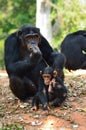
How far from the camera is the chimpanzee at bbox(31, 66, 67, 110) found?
25.1ft

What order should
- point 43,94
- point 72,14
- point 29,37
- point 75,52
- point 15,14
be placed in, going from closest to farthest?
point 43,94 < point 29,37 < point 75,52 < point 72,14 < point 15,14

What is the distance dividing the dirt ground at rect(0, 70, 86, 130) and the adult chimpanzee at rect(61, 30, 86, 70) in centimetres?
451

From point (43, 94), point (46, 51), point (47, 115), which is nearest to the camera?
point (47, 115)

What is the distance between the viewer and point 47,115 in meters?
7.55

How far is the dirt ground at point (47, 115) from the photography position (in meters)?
7.19

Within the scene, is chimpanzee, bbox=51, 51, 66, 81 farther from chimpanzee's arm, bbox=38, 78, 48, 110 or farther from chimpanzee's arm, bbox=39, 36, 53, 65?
chimpanzee's arm, bbox=38, 78, 48, 110

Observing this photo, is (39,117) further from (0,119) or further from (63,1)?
(63,1)

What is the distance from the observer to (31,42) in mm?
7984

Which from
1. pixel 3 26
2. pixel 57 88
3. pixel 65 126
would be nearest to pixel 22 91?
pixel 57 88

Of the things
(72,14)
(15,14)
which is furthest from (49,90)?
(15,14)

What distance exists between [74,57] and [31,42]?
5685 mm

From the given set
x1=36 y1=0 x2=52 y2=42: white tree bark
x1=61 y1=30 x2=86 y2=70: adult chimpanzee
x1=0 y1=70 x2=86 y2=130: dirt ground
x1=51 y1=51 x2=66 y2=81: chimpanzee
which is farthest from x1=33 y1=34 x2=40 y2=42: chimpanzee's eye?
x1=36 y1=0 x2=52 y2=42: white tree bark

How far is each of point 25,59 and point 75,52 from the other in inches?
211

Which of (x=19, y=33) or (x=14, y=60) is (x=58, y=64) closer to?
(x=14, y=60)
